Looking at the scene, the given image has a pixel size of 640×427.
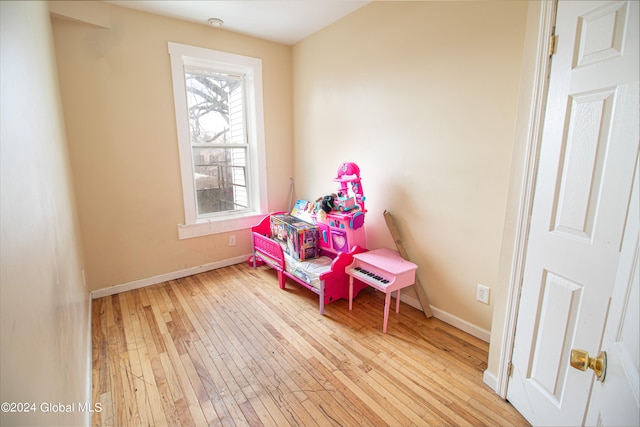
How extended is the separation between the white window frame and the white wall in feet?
4.99

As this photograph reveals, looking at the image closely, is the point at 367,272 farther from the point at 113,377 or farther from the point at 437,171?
→ the point at 113,377

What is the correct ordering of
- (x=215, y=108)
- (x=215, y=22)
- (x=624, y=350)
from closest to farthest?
(x=624, y=350)
(x=215, y=22)
(x=215, y=108)

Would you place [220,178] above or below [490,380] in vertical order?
above

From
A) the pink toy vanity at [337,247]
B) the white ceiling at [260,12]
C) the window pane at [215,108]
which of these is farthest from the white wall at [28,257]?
the window pane at [215,108]

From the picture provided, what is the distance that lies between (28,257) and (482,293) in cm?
236

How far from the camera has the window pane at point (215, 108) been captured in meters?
3.07

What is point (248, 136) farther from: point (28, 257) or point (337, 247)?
point (28, 257)

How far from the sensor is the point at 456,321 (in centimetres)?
219

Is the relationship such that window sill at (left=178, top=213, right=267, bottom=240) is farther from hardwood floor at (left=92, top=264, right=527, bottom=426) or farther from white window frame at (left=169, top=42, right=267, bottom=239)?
hardwood floor at (left=92, top=264, right=527, bottom=426)

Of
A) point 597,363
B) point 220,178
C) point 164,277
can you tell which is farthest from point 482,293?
point 164,277

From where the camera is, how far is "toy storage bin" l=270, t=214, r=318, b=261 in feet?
8.73

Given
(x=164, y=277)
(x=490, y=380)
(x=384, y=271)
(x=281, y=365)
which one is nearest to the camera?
(x=490, y=380)

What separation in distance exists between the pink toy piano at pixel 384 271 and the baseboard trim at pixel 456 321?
183 mm

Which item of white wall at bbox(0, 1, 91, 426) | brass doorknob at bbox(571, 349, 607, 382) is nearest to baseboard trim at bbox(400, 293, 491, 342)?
brass doorknob at bbox(571, 349, 607, 382)
